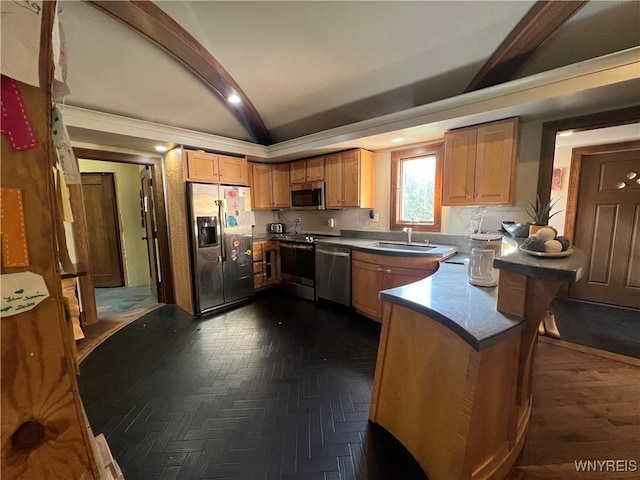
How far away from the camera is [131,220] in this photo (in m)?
5.23

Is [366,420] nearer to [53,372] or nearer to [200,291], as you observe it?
[53,372]

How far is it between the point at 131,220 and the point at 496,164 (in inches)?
243

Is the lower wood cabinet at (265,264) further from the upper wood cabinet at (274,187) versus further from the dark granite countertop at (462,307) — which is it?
the dark granite countertop at (462,307)

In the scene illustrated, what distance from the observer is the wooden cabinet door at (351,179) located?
3783mm

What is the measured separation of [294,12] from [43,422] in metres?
2.63

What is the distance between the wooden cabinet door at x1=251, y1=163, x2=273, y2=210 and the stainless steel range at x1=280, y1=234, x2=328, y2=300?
28.4 inches

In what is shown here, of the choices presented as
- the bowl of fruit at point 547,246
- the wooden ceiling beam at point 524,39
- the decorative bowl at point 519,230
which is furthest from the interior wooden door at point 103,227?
the decorative bowl at point 519,230

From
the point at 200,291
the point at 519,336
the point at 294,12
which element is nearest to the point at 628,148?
the point at 519,336

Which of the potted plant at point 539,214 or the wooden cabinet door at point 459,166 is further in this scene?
the wooden cabinet door at point 459,166

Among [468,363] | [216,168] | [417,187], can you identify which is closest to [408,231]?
[417,187]

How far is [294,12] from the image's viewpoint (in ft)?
6.59

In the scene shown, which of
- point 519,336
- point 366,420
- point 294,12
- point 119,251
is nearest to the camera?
point 519,336

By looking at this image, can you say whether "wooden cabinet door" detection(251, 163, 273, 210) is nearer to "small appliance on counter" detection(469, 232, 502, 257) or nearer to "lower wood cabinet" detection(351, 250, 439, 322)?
"lower wood cabinet" detection(351, 250, 439, 322)

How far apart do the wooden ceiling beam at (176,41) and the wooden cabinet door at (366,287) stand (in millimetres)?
2682
